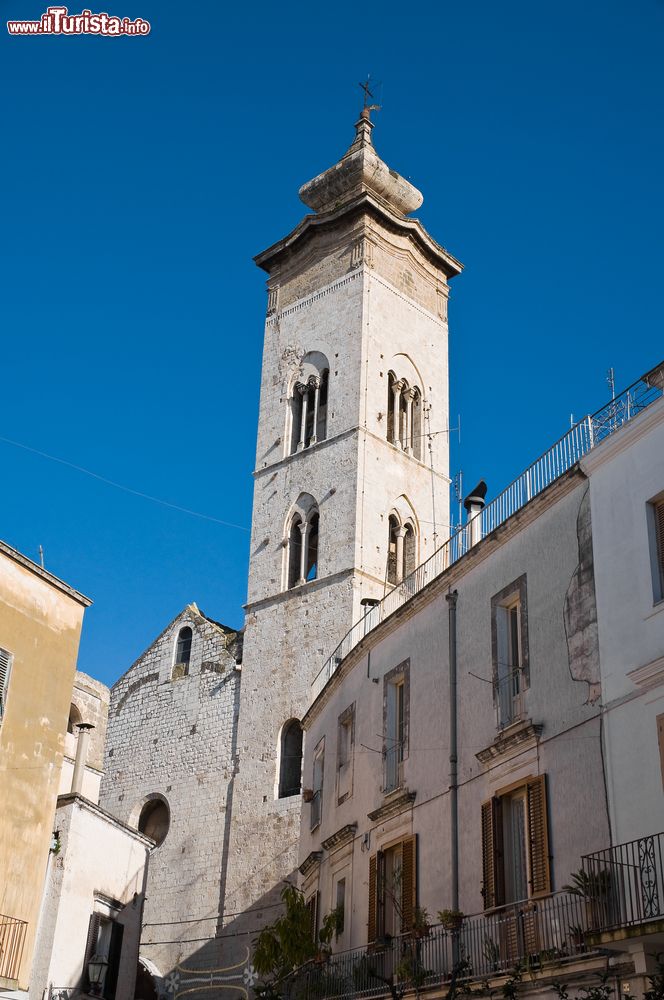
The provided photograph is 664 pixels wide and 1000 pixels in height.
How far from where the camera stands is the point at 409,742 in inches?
787

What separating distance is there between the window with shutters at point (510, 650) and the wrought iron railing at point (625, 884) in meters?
3.17

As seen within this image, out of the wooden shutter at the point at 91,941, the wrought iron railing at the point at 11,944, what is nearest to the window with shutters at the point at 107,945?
the wooden shutter at the point at 91,941

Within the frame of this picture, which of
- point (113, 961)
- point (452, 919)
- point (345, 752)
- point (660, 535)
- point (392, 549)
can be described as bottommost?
point (452, 919)

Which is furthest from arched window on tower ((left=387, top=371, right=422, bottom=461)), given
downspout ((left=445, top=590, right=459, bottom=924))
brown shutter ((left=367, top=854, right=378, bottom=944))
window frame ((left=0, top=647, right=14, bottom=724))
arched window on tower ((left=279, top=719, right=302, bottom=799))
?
window frame ((left=0, top=647, right=14, bottom=724))

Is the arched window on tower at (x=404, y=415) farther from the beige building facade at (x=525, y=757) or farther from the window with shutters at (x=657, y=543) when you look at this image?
the window with shutters at (x=657, y=543)

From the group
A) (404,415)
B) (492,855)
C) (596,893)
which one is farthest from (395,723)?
(404,415)

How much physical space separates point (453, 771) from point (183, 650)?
2424 cm

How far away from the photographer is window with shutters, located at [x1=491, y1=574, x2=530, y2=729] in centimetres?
1728

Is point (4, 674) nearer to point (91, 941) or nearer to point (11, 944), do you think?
point (11, 944)

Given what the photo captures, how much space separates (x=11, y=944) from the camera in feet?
56.1

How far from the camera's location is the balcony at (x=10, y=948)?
16.9 m

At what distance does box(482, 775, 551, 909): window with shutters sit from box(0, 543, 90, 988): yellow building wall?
6.33 meters

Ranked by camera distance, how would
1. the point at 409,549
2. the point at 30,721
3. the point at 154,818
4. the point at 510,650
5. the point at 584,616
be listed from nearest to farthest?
the point at 584,616
the point at 510,650
the point at 30,721
the point at 154,818
the point at 409,549

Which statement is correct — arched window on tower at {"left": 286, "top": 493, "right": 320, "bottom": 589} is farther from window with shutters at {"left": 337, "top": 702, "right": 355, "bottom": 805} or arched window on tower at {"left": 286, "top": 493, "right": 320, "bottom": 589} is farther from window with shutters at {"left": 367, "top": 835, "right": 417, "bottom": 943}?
window with shutters at {"left": 367, "top": 835, "right": 417, "bottom": 943}
